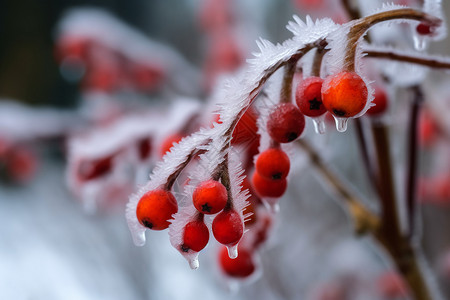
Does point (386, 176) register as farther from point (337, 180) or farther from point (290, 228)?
point (290, 228)

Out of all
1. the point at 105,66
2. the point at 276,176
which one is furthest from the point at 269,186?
the point at 105,66

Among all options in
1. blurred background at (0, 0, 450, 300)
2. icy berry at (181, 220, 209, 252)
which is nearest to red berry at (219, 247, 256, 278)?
blurred background at (0, 0, 450, 300)

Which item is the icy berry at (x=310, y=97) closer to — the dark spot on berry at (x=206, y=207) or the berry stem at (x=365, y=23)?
the berry stem at (x=365, y=23)

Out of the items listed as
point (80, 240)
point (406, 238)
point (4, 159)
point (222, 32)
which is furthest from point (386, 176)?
point (80, 240)

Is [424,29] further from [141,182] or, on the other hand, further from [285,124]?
[141,182]

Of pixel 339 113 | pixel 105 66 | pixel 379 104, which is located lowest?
pixel 379 104

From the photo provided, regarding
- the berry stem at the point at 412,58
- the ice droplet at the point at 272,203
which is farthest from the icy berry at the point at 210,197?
the berry stem at the point at 412,58
